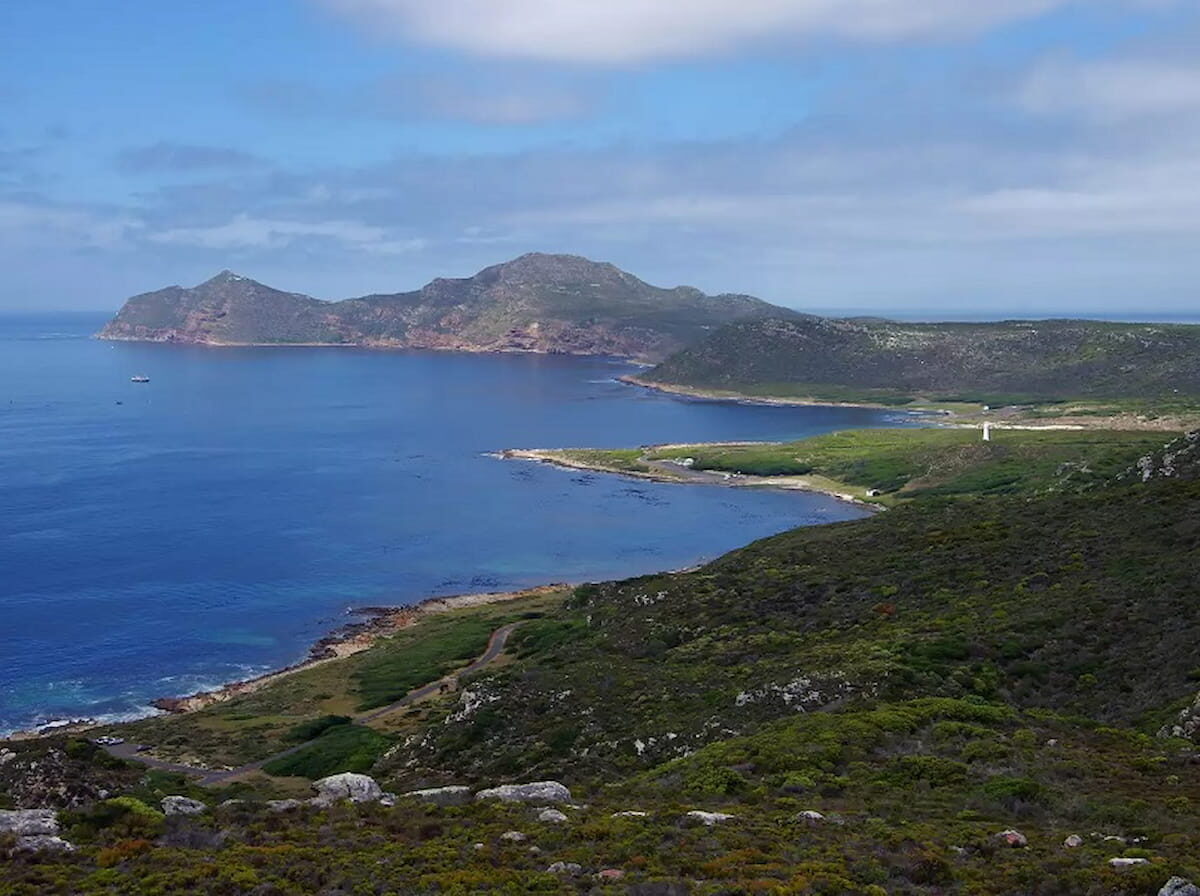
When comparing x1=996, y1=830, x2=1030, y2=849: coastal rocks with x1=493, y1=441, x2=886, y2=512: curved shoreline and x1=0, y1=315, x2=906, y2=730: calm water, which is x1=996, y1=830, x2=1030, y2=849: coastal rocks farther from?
x1=493, y1=441, x2=886, y2=512: curved shoreline

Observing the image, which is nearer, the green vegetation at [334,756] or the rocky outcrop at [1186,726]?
the rocky outcrop at [1186,726]

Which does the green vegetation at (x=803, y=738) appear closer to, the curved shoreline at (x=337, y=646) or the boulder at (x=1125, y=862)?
the boulder at (x=1125, y=862)

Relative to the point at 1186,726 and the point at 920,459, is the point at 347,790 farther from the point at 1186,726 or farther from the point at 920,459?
the point at 920,459

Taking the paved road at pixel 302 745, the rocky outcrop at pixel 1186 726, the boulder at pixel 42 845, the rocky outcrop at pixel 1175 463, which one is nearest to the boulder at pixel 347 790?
the boulder at pixel 42 845

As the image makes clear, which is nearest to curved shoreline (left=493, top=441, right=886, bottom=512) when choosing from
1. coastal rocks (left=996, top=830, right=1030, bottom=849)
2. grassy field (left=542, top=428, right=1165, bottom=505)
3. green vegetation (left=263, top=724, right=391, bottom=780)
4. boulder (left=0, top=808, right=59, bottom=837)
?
grassy field (left=542, top=428, right=1165, bottom=505)

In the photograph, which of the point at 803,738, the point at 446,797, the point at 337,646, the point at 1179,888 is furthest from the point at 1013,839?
the point at 337,646

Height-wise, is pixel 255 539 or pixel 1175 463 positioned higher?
pixel 1175 463

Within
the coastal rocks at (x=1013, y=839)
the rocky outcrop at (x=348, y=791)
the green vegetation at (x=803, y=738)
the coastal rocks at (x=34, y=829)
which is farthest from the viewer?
the rocky outcrop at (x=348, y=791)
